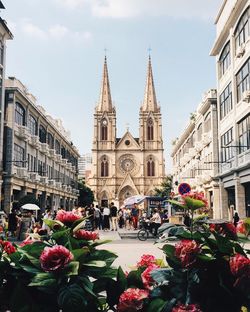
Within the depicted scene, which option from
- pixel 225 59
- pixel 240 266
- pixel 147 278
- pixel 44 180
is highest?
pixel 225 59

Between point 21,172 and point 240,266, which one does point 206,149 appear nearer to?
point 21,172

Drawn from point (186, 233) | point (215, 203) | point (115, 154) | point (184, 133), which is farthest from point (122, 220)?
point (115, 154)

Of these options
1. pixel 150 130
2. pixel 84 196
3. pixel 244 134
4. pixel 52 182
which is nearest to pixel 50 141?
pixel 52 182

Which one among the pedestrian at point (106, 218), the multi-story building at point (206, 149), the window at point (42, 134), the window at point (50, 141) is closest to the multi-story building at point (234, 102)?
the multi-story building at point (206, 149)

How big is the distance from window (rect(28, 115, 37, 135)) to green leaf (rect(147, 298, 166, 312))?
38.2 metres

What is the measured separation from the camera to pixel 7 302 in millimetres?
2535

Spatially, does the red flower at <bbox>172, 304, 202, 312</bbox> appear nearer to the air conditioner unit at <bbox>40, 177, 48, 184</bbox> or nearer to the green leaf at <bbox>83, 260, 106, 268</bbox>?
the green leaf at <bbox>83, 260, 106, 268</bbox>

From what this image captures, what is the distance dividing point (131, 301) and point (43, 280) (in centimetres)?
54

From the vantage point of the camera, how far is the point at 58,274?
2359 mm

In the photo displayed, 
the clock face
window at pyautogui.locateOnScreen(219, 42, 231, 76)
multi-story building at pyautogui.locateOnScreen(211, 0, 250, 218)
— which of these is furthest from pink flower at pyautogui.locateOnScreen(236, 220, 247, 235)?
the clock face

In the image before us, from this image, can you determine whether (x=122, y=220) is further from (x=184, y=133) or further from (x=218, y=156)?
(x=184, y=133)

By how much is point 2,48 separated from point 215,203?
2227 cm

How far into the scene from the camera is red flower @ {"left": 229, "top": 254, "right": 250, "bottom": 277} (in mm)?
2295

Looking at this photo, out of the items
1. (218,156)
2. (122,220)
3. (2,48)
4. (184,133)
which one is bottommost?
(122,220)
